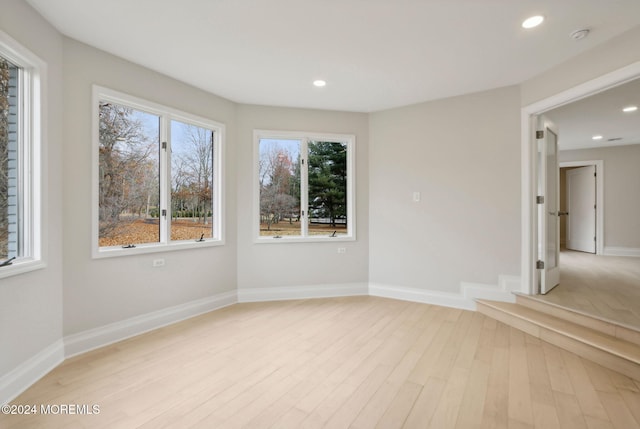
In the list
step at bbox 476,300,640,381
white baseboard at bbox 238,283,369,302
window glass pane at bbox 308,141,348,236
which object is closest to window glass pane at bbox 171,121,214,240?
white baseboard at bbox 238,283,369,302

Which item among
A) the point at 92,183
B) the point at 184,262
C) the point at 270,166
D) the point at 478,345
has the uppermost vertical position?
the point at 270,166

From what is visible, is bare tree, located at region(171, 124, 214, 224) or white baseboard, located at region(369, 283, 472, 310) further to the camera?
white baseboard, located at region(369, 283, 472, 310)

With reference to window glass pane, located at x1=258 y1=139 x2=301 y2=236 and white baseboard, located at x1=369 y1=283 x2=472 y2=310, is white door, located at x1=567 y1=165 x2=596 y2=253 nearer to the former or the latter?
white baseboard, located at x1=369 y1=283 x2=472 y2=310

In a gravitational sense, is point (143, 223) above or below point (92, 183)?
below

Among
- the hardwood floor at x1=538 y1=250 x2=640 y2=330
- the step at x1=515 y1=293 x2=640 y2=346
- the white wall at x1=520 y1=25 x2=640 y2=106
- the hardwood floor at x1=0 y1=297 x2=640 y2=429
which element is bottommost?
the hardwood floor at x1=0 y1=297 x2=640 y2=429

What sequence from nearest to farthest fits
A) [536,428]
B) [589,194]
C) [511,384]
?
1. [536,428]
2. [511,384]
3. [589,194]

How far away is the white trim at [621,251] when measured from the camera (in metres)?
6.44

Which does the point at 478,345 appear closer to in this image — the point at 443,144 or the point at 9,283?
the point at 443,144

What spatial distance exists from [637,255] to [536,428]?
276 inches

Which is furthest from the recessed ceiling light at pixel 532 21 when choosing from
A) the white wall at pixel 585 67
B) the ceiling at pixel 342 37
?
the white wall at pixel 585 67

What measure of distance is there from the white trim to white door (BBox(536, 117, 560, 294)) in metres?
4.07

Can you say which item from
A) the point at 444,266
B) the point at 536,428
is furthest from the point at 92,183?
the point at 444,266

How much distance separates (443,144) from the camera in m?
4.15

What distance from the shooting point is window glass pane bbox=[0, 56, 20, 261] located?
2.17 metres
